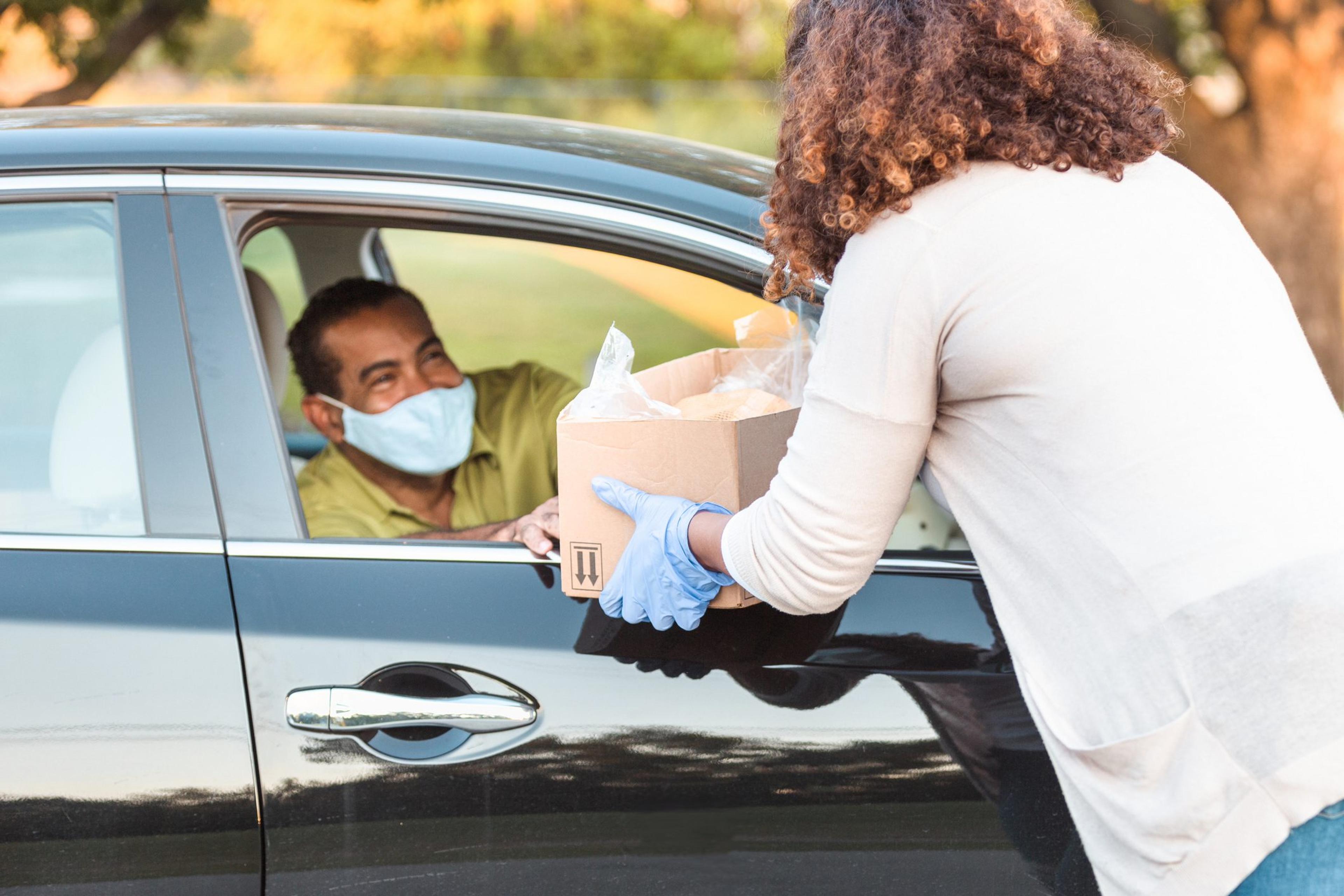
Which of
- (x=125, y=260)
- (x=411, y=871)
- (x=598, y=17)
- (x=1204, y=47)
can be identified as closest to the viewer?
(x=411, y=871)

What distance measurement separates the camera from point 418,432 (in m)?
2.68

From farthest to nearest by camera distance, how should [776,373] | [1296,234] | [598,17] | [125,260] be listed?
1. [598,17]
2. [1296,234]
3. [776,373]
4. [125,260]

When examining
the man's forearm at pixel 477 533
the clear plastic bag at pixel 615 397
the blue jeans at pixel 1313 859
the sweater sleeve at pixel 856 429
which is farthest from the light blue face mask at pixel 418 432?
the blue jeans at pixel 1313 859

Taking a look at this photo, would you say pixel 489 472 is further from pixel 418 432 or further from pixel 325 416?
pixel 325 416

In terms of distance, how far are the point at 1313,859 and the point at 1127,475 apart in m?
0.49

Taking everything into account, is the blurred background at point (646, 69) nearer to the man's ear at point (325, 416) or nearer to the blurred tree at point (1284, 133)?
the blurred tree at point (1284, 133)

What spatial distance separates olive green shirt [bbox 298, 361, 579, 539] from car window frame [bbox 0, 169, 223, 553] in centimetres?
64

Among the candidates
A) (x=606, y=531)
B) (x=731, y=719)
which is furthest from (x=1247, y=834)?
(x=606, y=531)

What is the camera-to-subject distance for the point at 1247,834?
141 cm

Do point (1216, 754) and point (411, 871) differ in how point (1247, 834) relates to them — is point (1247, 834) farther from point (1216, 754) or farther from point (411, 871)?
point (411, 871)

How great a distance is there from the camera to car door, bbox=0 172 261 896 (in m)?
1.74

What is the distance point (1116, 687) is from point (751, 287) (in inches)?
31.6

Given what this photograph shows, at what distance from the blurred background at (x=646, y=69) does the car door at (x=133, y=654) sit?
2.98 feet

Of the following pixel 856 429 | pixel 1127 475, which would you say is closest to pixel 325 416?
pixel 856 429
